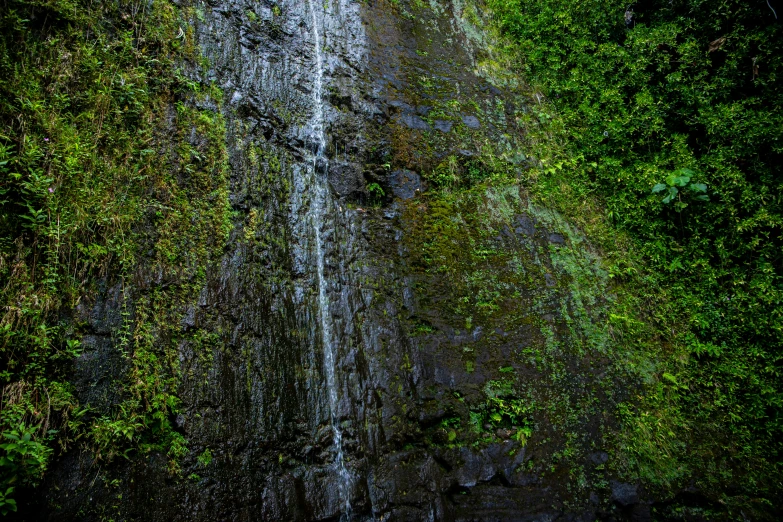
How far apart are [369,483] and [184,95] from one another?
4.26 metres

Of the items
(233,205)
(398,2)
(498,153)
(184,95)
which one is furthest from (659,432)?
(398,2)

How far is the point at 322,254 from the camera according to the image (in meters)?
4.57

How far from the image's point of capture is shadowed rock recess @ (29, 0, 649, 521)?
338 centimetres

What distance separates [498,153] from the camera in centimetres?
590

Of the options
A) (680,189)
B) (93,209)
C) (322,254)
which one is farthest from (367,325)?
(680,189)

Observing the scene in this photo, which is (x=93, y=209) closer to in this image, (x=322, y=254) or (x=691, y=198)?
(x=322, y=254)

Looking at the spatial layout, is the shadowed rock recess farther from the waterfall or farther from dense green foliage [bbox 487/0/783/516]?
dense green foliage [bbox 487/0/783/516]

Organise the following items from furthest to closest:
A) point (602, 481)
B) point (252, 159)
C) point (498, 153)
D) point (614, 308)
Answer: point (498, 153)
point (614, 308)
point (252, 159)
point (602, 481)

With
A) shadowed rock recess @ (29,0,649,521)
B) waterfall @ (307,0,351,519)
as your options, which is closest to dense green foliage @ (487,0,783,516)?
shadowed rock recess @ (29,0,649,521)

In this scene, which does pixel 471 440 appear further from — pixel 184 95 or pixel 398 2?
pixel 398 2

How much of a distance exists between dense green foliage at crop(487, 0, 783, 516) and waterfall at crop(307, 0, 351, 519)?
2.85 meters

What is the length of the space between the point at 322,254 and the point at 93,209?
2068 mm

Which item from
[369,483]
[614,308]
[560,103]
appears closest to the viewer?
[369,483]

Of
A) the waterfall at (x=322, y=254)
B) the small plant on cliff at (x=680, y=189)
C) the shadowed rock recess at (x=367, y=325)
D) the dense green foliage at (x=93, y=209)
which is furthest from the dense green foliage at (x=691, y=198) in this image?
the dense green foliage at (x=93, y=209)
